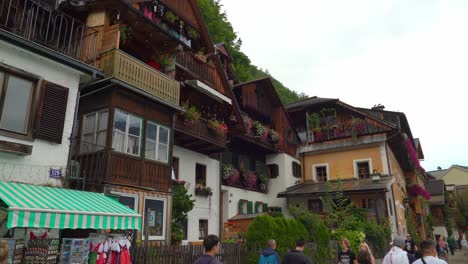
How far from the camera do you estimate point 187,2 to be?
19062 millimetres

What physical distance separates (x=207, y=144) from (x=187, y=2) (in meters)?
7.71

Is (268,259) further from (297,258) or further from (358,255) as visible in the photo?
(358,255)

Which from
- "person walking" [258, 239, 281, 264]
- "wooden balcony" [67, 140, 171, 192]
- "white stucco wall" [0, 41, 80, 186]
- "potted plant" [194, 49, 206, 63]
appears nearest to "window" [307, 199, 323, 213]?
"potted plant" [194, 49, 206, 63]

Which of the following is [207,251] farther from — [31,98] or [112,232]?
[31,98]

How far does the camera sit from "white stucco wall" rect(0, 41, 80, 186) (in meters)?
9.30

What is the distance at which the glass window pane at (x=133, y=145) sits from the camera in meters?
13.1

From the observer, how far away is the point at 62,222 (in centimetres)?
797

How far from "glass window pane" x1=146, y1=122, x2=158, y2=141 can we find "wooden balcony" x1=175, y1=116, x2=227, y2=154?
2044mm

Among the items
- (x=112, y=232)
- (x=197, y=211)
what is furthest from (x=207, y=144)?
(x=112, y=232)

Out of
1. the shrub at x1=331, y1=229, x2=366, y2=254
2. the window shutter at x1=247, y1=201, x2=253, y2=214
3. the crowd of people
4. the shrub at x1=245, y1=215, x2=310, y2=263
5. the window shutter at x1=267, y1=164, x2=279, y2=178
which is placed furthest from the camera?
the window shutter at x1=267, y1=164, x2=279, y2=178

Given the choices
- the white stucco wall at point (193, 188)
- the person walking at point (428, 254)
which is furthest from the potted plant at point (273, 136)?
the person walking at point (428, 254)

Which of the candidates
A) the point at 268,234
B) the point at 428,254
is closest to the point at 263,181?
the point at 268,234

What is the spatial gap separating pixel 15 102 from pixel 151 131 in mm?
5191

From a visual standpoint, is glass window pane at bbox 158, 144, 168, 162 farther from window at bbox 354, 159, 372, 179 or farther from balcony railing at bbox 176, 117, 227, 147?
window at bbox 354, 159, 372, 179
